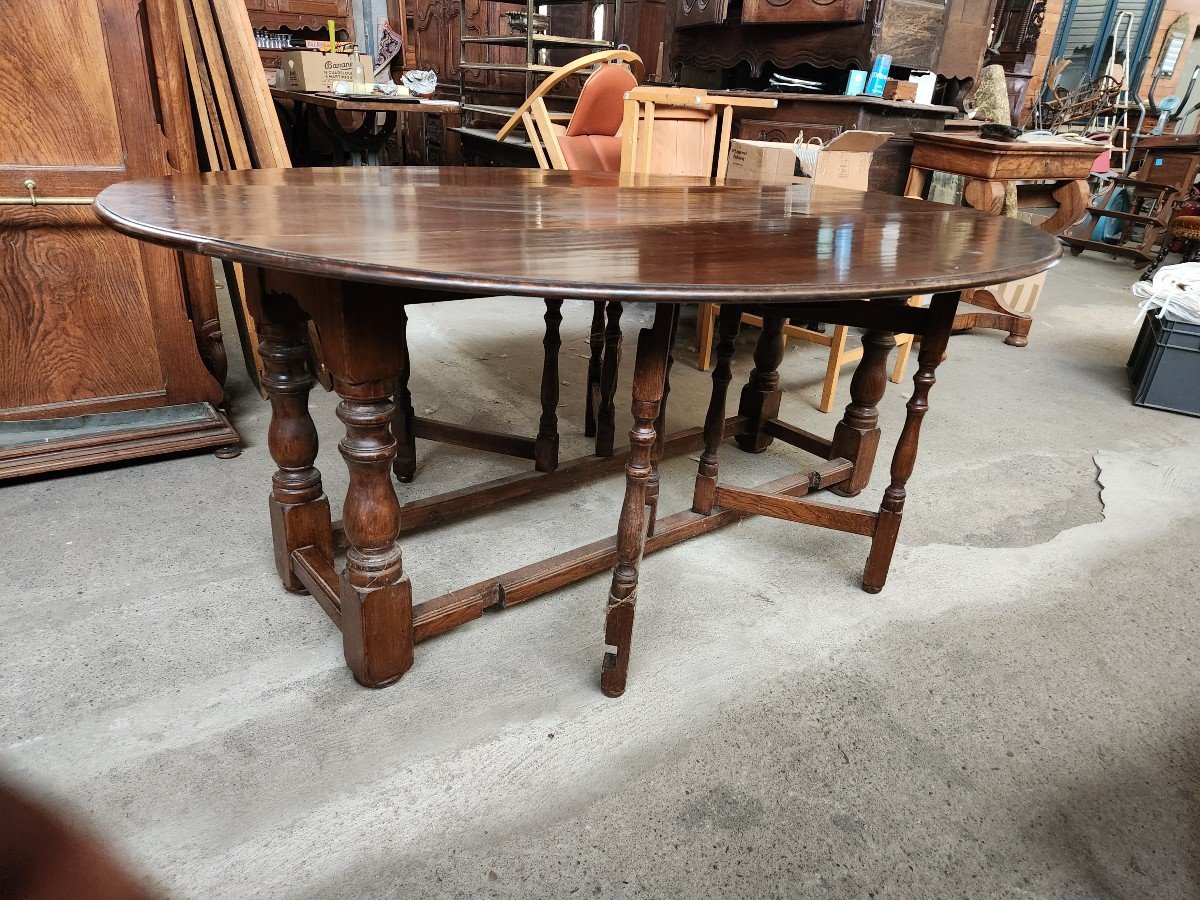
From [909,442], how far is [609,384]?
0.89 m

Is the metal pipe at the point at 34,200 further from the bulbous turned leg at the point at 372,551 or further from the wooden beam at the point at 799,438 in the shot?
the wooden beam at the point at 799,438

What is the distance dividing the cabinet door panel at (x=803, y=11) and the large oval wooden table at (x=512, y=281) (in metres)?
2.45

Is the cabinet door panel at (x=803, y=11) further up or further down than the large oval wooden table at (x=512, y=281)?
further up

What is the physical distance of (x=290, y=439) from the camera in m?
1.58

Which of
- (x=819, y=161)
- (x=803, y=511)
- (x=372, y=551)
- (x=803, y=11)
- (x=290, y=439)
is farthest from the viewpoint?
(x=803, y=11)

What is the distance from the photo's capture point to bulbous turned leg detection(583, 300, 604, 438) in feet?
8.07

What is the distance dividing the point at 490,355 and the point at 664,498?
1.41 meters

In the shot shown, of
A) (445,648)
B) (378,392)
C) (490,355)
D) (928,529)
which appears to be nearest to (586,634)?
(445,648)

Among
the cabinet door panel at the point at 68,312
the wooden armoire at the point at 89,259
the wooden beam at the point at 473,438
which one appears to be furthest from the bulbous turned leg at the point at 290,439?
the cabinet door panel at the point at 68,312

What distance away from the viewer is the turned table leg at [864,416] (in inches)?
84.0

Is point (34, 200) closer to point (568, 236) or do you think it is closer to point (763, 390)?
point (568, 236)

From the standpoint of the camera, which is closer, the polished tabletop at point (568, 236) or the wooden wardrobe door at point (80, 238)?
the polished tabletop at point (568, 236)

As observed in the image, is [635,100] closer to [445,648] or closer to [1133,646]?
[445,648]

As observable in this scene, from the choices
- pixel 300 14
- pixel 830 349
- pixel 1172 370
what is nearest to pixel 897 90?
pixel 830 349
